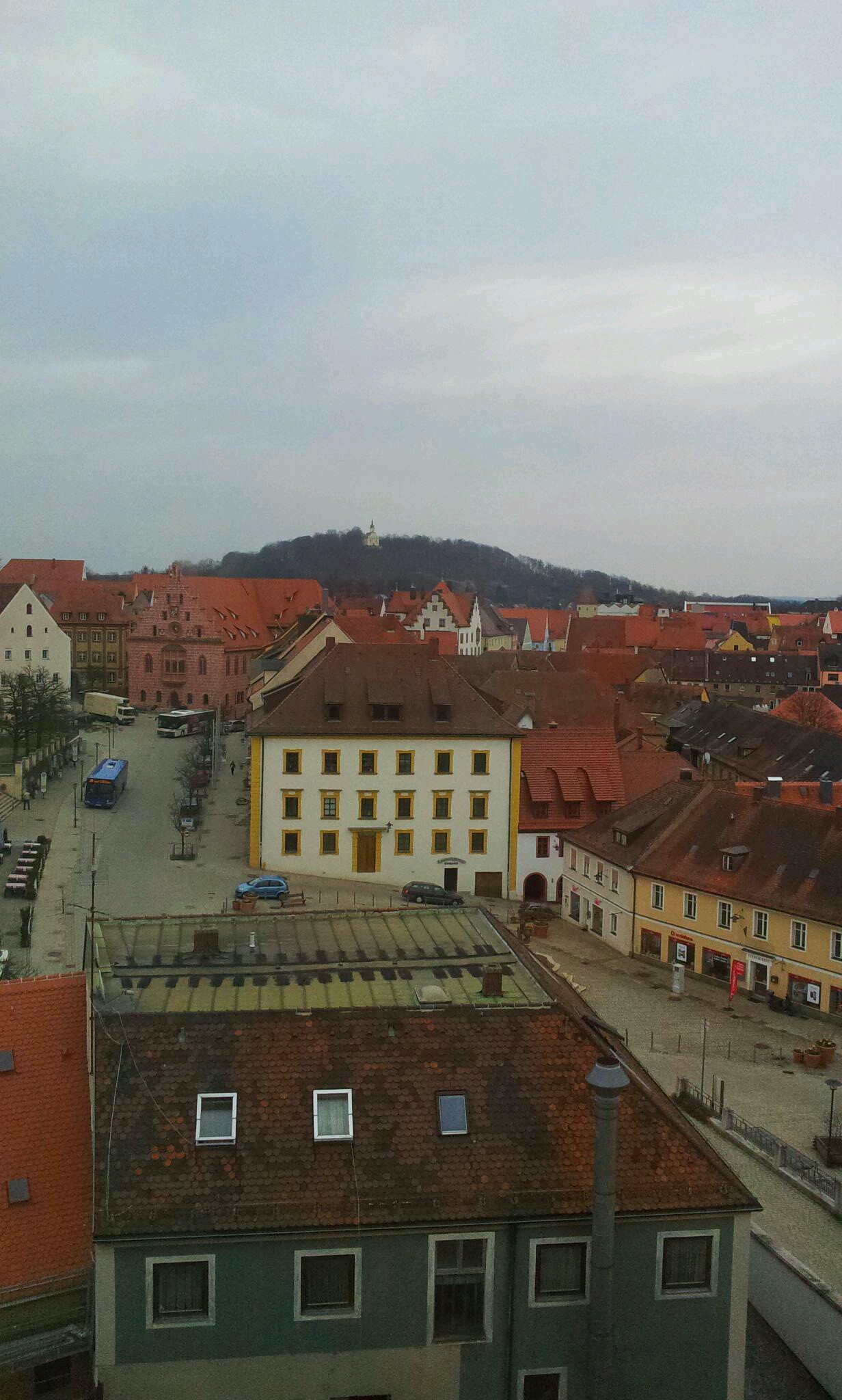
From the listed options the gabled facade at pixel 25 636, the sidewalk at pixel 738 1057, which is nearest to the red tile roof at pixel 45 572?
the gabled facade at pixel 25 636

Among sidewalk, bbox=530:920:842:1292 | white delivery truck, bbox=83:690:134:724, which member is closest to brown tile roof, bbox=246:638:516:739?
sidewalk, bbox=530:920:842:1292

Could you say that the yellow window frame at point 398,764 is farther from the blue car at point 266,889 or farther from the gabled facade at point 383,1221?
the gabled facade at point 383,1221

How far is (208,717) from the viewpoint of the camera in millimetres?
84000

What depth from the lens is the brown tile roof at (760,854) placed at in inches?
1382

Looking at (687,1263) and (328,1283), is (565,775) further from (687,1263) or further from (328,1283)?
(328,1283)

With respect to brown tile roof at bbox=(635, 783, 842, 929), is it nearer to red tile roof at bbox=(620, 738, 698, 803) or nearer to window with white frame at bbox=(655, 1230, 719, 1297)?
red tile roof at bbox=(620, 738, 698, 803)

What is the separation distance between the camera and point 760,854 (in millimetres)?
37469

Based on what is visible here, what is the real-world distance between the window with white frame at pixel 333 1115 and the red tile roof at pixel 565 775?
107 feet

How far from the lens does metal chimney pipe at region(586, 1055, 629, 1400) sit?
12562 millimetres

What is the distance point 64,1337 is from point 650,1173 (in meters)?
6.98

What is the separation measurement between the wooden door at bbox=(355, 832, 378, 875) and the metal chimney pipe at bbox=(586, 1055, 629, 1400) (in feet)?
106

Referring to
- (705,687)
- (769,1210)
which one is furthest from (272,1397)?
(705,687)

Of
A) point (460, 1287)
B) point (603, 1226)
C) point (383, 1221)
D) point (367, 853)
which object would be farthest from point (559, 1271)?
point (367, 853)

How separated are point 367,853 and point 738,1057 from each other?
1901cm
